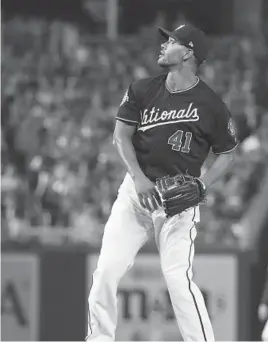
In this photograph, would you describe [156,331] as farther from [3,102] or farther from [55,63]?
[55,63]

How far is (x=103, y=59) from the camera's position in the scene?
36.6ft

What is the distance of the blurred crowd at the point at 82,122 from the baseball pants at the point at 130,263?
2253mm

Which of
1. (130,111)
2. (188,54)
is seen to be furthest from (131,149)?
(188,54)

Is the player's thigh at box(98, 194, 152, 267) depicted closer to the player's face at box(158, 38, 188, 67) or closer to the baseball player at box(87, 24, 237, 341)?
the baseball player at box(87, 24, 237, 341)

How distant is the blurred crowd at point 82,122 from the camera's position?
7.54m

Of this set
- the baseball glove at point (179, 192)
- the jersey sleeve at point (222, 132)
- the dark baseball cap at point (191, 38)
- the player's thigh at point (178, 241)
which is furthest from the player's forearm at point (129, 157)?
the dark baseball cap at point (191, 38)

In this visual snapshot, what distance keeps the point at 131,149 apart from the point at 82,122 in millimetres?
5046

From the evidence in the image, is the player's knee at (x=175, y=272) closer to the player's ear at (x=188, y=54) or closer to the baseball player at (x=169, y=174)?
→ the baseball player at (x=169, y=174)

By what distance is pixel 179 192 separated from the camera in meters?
4.28

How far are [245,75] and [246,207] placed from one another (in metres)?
3.56

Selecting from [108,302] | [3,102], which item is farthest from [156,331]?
[3,102]

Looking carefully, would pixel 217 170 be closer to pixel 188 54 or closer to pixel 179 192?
pixel 179 192

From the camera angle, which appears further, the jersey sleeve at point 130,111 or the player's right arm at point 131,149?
the jersey sleeve at point 130,111

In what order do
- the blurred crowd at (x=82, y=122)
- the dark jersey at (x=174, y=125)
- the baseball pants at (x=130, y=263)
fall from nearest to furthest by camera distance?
the baseball pants at (x=130, y=263) → the dark jersey at (x=174, y=125) → the blurred crowd at (x=82, y=122)
